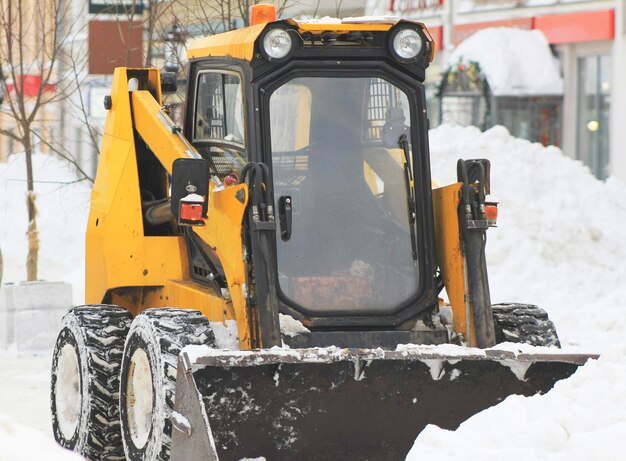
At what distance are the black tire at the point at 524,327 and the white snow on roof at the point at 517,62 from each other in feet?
59.4

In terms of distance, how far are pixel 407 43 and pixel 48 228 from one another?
1614 centimetres

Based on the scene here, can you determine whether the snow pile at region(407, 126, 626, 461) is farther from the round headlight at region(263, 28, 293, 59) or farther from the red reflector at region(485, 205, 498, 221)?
the round headlight at region(263, 28, 293, 59)

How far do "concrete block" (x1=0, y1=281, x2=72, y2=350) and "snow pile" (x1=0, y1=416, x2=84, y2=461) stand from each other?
9.36 m

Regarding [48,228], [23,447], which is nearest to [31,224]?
[48,228]

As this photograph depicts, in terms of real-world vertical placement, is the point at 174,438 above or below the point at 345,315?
below

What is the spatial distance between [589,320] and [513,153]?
5.09 meters

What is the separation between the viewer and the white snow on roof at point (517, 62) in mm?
25609

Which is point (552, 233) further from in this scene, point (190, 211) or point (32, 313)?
point (190, 211)

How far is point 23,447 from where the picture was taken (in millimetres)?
3557

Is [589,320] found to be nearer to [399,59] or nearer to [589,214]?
[589,214]

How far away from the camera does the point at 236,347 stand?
23.0 feet

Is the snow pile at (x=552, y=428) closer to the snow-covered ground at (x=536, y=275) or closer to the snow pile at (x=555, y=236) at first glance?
the snow-covered ground at (x=536, y=275)

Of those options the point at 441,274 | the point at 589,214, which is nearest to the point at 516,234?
the point at 589,214

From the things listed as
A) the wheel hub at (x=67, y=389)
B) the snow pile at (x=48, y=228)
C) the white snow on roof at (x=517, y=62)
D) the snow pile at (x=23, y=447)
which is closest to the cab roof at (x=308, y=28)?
the wheel hub at (x=67, y=389)
